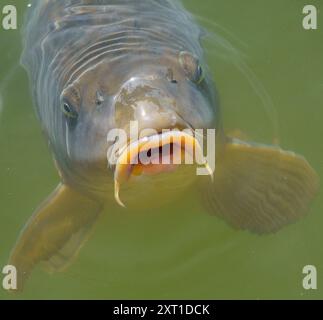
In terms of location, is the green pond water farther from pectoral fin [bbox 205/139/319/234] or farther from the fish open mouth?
the fish open mouth

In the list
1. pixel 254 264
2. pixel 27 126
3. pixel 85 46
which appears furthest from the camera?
pixel 27 126

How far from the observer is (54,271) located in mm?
4730

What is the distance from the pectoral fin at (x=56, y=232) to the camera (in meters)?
4.38

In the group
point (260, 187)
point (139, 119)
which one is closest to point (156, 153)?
point (139, 119)

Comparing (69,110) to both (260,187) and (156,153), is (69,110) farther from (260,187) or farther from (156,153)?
(260,187)

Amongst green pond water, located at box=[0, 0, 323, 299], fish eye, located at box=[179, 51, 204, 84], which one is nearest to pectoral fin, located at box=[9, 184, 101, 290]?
green pond water, located at box=[0, 0, 323, 299]

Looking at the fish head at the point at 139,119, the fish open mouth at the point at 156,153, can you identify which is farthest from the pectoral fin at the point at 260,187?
the fish open mouth at the point at 156,153

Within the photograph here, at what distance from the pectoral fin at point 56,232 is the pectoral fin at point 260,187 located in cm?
89

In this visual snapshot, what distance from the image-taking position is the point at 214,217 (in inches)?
185

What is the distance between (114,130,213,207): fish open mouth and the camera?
2.78 m

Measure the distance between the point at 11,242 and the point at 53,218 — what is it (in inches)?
26.4

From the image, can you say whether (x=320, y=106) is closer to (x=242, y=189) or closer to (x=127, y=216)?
(x=242, y=189)

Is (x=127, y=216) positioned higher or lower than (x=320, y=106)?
lower
